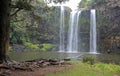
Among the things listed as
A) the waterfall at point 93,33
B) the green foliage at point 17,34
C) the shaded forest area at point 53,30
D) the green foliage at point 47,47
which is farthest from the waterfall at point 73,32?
the green foliage at point 17,34

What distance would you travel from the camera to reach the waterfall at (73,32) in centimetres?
5838

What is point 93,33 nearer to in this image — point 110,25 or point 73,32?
point 110,25

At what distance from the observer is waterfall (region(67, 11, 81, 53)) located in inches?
2298

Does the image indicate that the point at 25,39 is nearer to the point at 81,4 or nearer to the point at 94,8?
the point at 94,8

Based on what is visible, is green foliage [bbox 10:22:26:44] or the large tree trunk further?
green foliage [bbox 10:22:26:44]

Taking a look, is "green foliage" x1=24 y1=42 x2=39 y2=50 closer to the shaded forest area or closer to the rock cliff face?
the shaded forest area

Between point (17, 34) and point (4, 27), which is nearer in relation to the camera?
point (4, 27)

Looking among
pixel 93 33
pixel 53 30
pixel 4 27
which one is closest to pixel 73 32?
pixel 93 33

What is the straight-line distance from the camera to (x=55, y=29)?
6259 centimetres

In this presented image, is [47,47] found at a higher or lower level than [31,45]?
lower

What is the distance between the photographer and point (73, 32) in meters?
60.3

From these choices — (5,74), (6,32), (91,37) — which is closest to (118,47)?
(91,37)

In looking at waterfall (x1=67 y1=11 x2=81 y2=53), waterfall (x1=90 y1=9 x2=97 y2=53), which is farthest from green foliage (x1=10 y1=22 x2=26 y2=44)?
waterfall (x1=90 y1=9 x2=97 y2=53)

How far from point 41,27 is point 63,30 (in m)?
5.15
